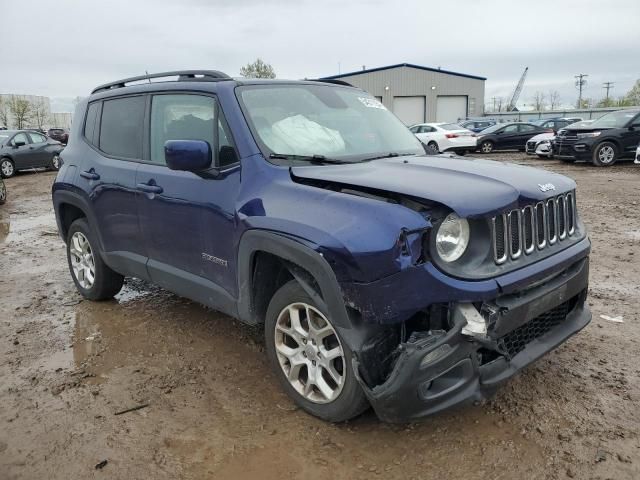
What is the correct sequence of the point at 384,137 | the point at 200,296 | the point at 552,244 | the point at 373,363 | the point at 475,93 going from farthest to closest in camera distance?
the point at 475,93 < the point at 384,137 < the point at 200,296 < the point at 552,244 < the point at 373,363

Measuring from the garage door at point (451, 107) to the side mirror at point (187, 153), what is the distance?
1864 inches

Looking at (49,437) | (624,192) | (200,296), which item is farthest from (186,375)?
(624,192)

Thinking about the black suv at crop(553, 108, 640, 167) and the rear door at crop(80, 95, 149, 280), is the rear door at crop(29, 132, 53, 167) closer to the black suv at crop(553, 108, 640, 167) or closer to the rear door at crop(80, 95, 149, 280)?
the rear door at crop(80, 95, 149, 280)

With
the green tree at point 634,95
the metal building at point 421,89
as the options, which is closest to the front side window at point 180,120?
the metal building at point 421,89

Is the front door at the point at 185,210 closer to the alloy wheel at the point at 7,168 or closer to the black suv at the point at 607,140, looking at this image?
the black suv at the point at 607,140

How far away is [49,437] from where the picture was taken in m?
3.08

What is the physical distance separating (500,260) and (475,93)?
50429mm

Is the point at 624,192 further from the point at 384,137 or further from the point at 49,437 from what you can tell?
the point at 49,437

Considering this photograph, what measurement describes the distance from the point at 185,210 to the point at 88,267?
6.80ft

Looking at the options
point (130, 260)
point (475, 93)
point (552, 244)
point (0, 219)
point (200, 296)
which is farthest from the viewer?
point (475, 93)

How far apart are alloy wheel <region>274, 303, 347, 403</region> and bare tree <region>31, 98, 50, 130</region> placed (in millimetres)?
60486

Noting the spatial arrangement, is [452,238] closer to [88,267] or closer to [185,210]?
[185,210]

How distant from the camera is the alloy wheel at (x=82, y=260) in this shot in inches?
202

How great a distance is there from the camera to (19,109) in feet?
172
